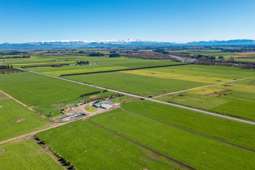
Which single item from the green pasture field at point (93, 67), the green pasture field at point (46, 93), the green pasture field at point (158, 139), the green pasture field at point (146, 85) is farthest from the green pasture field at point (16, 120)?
the green pasture field at point (93, 67)

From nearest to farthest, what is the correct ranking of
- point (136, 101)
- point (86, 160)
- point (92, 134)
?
point (86, 160), point (92, 134), point (136, 101)

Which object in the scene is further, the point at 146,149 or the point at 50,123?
the point at 50,123

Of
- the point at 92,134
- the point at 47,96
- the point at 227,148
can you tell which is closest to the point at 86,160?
the point at 92,134

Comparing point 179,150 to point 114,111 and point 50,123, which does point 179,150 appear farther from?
point 50,123

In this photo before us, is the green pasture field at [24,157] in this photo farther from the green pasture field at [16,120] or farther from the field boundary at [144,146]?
the field boundary at [144,146]

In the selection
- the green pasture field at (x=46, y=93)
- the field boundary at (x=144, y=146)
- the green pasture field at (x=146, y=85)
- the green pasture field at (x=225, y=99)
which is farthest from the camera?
the green pasture field at (x=146, y=85)
